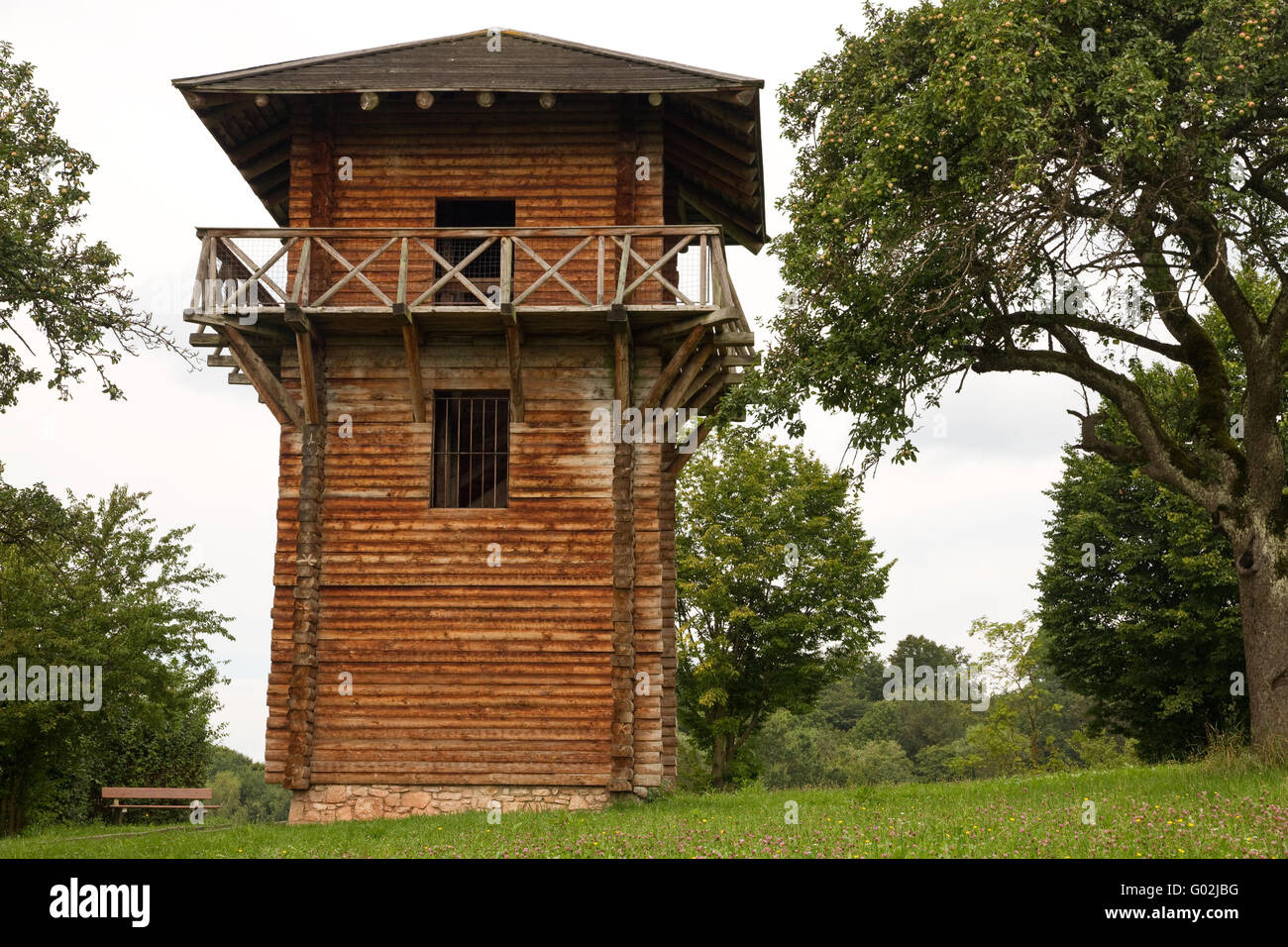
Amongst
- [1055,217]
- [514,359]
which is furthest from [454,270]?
[1055,217]

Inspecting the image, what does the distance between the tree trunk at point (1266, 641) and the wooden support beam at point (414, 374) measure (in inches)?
505

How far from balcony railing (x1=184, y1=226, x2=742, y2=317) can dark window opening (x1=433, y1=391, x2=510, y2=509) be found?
5.39ft

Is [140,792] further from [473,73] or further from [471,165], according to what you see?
[473,73]

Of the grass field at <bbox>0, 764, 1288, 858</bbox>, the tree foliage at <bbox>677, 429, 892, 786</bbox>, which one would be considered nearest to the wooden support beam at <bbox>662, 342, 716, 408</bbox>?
the grass field at <bbox>0, 764, 1288, 858</bbox>

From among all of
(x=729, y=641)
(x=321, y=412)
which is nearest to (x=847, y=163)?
(x=321, y=412)

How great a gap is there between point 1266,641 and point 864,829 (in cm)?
863

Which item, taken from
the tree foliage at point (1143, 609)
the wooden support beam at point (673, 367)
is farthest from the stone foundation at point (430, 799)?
the tree foliage at point (1143, 609)

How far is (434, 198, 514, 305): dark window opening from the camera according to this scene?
20.0 metres

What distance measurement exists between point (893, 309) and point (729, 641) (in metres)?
22.5

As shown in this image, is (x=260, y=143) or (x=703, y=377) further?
→ (x=260, y=143)

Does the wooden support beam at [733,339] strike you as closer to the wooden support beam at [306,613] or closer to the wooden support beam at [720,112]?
the wooden support beam at [720,112]

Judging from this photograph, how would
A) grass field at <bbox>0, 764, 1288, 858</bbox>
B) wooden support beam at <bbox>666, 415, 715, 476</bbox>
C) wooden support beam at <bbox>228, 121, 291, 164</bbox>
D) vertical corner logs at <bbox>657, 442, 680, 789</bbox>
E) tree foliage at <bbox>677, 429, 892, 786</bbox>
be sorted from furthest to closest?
tree foliage at <bbox>677, 429, 892, 786</bbox>
vertical corner logs at <bbox>657, 442, 680, 789</bbox>
wooden support beam at <bbox>666, 415, 715, 476</bbox>
wooden support beam at <bbox>228, 121, 291, 164</bbox>
grass field at <bbox>0, 764, 1288, 858</bbox>

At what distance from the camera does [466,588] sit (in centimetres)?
1850

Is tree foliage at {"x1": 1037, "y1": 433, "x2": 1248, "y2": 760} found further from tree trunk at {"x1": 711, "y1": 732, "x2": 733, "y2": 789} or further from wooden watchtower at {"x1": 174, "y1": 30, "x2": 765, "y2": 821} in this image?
wooden watchtower at {"x1": 174, "y1": 30, "x2": 765, "y2": 821}
